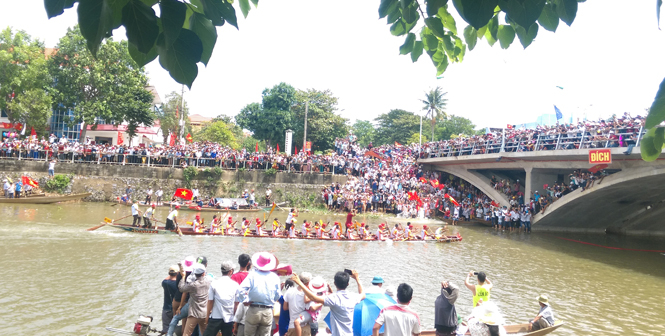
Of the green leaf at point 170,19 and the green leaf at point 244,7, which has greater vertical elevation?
the green leaf at point 244,7

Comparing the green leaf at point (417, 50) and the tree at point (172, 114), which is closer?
the green leaf at point (417, 50)

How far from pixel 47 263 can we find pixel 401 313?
13.2 meters

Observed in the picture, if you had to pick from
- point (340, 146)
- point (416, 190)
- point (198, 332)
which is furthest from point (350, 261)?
point (340, 146)

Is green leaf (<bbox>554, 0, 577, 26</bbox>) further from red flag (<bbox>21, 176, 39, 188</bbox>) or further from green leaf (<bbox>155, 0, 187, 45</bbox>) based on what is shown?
red flag (<bbox>21, 176, 39, 188</bbox>)

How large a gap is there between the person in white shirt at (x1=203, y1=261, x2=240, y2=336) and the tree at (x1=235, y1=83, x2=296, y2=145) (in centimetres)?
4227

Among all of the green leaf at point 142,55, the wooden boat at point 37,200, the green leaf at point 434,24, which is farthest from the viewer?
the wooden boat at point 37,200

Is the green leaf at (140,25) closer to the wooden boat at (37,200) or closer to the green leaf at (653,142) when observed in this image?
the green leaf at (653,142)

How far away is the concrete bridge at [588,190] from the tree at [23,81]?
3441 cm

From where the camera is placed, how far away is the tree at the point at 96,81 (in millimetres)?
36438

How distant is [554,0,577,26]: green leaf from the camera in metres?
2.32

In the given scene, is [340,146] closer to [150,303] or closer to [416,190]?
[416,190]

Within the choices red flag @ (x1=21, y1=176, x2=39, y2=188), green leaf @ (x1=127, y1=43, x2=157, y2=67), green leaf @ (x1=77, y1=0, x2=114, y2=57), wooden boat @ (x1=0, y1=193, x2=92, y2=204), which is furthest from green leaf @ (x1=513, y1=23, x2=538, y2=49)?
red flag @ (x1=21, y1=176, x2=39, y2=188)

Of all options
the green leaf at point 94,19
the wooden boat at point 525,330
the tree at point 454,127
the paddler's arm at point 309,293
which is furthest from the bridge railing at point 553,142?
the tree at point 454,127

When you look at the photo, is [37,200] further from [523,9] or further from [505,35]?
[523,9]
